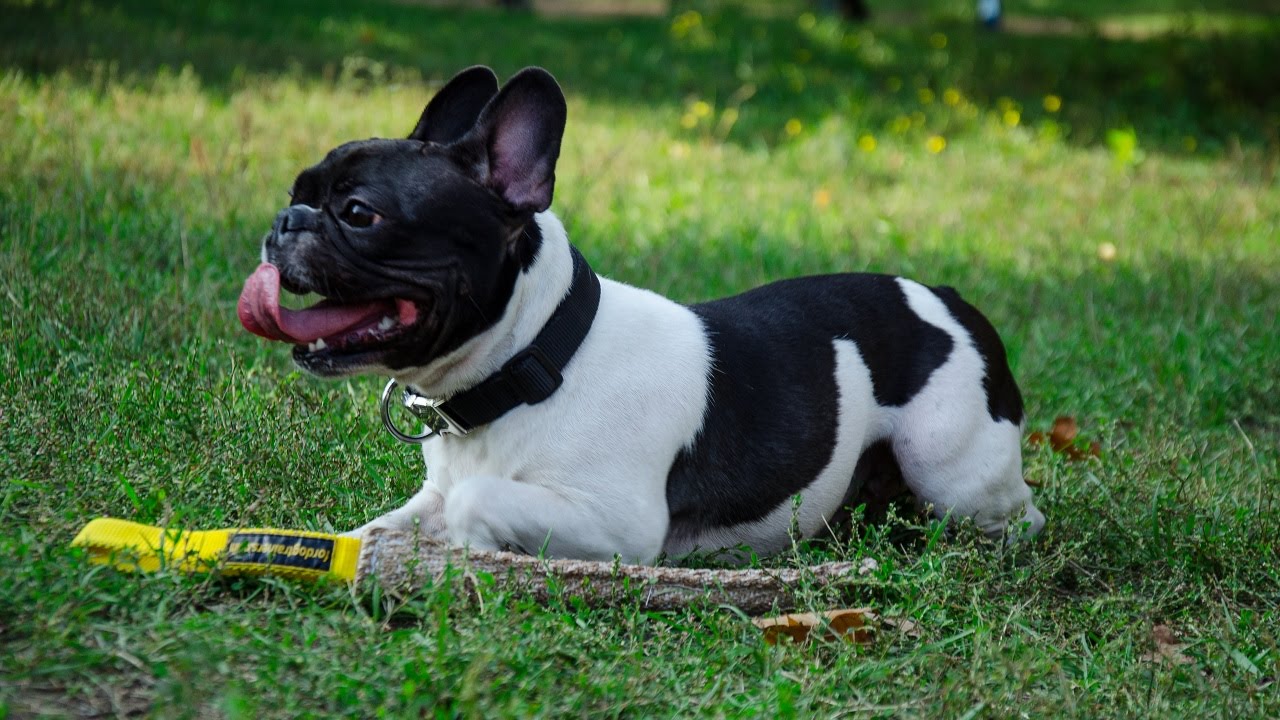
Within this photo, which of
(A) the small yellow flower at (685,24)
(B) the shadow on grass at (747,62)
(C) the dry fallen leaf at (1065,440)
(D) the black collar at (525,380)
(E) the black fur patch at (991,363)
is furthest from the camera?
(A) the small yellow flower at (685,24)

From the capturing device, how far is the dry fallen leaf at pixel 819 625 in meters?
2.81

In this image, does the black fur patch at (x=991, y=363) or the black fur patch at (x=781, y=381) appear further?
the black fur patch at (x=991, y=363)

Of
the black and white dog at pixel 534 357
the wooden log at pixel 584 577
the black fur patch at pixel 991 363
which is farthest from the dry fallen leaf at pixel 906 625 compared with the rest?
the black fur patch at pixel 991 363

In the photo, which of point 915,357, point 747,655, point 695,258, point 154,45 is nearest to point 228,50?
point 154,45

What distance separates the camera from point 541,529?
9.55 feet

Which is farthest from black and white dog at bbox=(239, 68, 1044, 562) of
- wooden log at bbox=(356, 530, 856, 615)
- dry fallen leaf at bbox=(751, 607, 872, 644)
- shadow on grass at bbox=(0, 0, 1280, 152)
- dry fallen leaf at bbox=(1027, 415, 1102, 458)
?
shadow on grass at bbox=(0, 0, 1280, 152)

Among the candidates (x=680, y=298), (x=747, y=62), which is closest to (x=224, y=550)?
(x=680, y=298)

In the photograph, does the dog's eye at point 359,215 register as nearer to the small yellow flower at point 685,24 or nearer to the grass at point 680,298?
the grass at point 680,298

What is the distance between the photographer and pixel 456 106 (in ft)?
11.2

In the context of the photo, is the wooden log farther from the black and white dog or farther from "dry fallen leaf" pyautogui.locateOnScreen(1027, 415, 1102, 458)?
"dry fallen leaf" pyautogui.locateOnScreen(1027, 415, 1102, 458)

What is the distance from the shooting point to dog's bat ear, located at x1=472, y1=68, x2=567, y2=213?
293 centimetres

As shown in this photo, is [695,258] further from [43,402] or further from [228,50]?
[228,50]

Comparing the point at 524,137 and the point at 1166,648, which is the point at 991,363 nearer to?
the point at 1166,648

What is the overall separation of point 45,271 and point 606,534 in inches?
107
